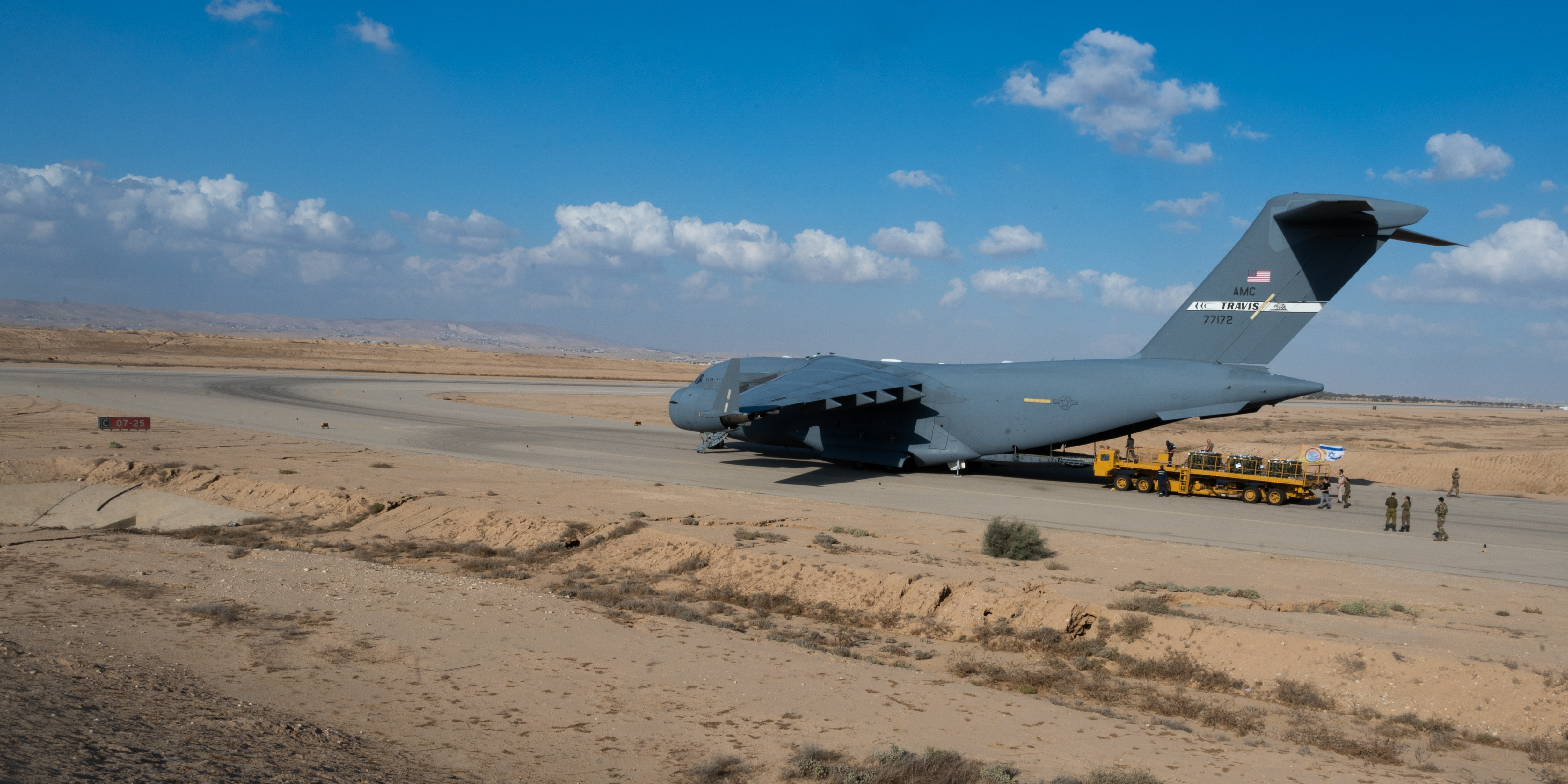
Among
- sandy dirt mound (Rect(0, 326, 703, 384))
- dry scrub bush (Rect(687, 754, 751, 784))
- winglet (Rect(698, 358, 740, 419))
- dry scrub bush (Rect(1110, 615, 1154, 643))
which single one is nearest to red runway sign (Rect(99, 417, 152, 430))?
winglet (Rect(698, 358, 740, 419))

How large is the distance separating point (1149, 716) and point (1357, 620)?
583 cm

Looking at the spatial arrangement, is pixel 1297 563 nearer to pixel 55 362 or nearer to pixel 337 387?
pixel 337 387

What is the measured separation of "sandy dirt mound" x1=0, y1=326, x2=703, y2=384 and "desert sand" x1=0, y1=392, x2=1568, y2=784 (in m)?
80.5

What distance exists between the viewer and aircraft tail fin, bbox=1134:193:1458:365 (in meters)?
24.8

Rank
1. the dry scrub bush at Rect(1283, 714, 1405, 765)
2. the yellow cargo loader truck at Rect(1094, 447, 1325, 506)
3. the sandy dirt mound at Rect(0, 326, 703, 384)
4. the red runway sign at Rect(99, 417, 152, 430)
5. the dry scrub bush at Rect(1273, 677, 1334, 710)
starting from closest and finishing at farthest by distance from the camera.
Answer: the dry scrub bush at Rect(1283, 714, 1405, 765) → the dry scrub bush at Rect(1273, 677, 1334, 710) → the yellow cargo loader truck at Rect(1094, 447, 1325, 506) → the red runway sign at Rect(99, 417, 152, 430) → the sandy dirt mound at Rect(0, 326, 703, 384)

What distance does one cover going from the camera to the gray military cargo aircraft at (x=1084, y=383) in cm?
2609

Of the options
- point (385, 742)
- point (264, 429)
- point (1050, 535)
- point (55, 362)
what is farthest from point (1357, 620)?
point (55, 362)

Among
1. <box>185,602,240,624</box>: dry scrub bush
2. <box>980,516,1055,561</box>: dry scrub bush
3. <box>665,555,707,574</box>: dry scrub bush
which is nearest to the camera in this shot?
<box>185,602,240,624</box>: dry scrub bush

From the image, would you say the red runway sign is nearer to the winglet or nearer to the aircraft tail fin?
the winglet

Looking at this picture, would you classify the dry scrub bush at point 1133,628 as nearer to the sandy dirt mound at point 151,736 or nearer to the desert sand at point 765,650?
the desert sand at point 765,650

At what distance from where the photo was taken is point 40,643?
1063 cm

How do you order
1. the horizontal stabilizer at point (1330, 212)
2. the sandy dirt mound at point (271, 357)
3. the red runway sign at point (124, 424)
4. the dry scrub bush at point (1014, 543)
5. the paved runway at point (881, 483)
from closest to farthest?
the dry scrub bush at point (1014, 543) < the paved runway at point (881, 483) < the horizontal stabilizer at point (1330, 212) < the red runway sign at point (124, 424) < the sandy dirt mound at point (271, 357)

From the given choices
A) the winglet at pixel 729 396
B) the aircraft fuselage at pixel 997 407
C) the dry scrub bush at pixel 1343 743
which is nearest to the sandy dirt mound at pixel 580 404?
the aircraft fuselage at pixel 997 407

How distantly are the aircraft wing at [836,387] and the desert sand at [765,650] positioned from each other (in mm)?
8226
